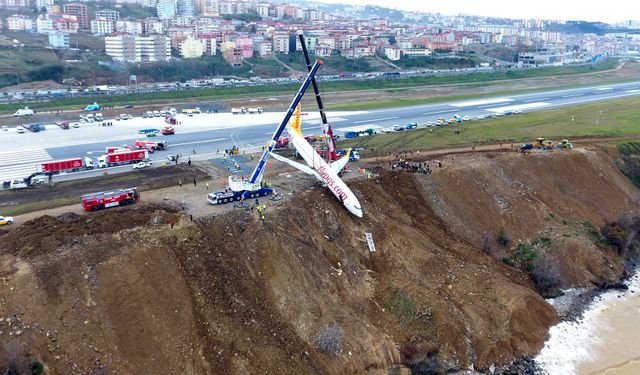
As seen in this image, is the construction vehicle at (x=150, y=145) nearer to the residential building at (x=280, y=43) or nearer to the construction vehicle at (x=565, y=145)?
the construction vehicle at (x=565, y=145)

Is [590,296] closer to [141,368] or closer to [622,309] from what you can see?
[622,309]

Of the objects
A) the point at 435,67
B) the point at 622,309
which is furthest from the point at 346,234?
the point at 435,67

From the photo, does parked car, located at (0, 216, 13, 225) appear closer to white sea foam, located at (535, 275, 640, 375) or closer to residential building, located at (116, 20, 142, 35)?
white sea foam, located at (535, 275, 640, 375)

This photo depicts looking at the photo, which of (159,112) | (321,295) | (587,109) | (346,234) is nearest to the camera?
(321,295)

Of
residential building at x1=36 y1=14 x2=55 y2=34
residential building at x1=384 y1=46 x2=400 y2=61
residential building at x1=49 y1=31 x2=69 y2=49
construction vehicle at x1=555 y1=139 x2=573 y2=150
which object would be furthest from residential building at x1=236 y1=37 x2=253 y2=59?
construction vehicle at x1=555 y1=139 x2=573 y2=150

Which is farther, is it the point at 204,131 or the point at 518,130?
the point at 518,130

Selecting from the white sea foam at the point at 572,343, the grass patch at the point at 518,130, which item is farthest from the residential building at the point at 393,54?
the white sea foam at the point at 572,343

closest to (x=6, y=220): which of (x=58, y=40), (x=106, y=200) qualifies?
(x=106, y=200)

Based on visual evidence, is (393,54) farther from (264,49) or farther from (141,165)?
(141,165)
